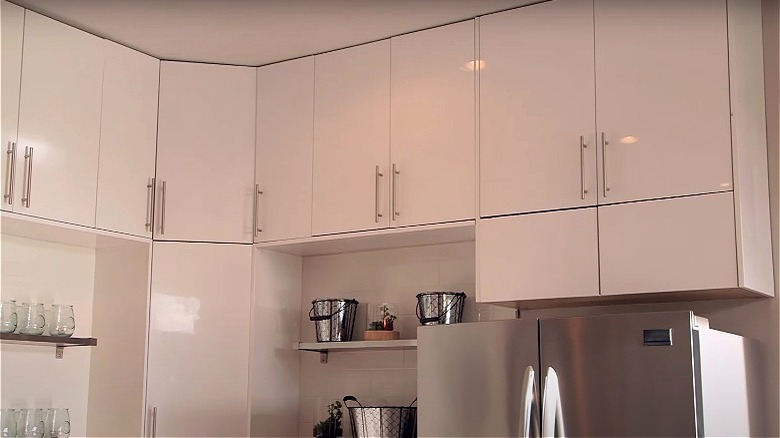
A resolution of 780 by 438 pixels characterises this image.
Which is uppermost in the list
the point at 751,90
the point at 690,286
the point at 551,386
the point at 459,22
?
the point at 459,22

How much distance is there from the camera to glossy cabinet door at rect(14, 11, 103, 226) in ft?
11.2

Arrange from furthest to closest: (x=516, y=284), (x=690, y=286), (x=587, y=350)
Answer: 1. (x=516, y=284)
2. (x=690, y=286)
3. (x=587, y=350)

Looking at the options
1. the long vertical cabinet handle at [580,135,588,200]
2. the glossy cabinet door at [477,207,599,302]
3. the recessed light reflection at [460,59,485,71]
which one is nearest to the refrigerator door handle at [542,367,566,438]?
the glossy cabinet door at [477,207,599,302]

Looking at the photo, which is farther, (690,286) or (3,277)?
Answer: (3,277)

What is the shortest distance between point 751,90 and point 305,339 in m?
2.00

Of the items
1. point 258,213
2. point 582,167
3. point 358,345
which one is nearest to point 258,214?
point 258,213

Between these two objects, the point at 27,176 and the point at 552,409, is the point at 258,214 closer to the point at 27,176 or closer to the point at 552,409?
the point at 27,176

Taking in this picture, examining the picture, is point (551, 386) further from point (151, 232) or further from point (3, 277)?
point (3, 277)

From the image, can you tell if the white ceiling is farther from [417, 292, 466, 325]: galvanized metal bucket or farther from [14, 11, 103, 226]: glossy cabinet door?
[417, 292, 466, 325]: galvanized metal bucket

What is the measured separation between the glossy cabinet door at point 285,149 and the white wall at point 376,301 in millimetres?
364

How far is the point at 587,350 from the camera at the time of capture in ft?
8.96

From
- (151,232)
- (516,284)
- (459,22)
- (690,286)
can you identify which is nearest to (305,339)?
(151,232)

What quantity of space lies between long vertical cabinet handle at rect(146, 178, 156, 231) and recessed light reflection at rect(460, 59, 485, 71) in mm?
1267

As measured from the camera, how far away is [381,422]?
11.7 ft
